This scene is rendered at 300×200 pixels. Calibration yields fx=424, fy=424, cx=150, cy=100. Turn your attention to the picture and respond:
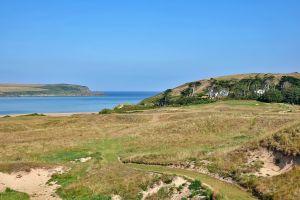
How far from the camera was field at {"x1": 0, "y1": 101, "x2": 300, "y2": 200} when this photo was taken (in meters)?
32.2

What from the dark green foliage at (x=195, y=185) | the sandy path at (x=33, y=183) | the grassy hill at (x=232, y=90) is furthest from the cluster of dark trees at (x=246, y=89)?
the dark green foliage at (x=195, y=185)

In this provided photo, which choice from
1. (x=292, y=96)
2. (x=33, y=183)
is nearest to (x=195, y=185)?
(x=33, y=183)

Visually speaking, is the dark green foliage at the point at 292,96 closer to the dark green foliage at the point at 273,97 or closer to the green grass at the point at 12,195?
the dark green foliage at the point at 273,97

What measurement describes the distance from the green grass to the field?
150 millimetres

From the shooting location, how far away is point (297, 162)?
3262 centimetres

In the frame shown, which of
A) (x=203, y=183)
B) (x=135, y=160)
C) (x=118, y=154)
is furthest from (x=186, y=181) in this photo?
(x=118, y=154)

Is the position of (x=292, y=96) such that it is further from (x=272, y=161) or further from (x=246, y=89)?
(x=272, y=161)

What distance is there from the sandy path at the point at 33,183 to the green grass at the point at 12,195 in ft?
1.82

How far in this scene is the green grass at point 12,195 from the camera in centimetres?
3256

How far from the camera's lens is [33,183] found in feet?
123

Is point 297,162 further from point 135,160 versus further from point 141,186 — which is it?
point 135,160

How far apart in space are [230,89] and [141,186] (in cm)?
13918

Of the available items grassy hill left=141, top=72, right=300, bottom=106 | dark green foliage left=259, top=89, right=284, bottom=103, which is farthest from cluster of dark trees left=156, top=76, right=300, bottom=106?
dark green foliage left=259, top=89, right=284, bottom=103

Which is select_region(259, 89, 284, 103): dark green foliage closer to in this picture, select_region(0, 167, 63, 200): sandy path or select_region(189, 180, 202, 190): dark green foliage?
select_region(0, 167, 63, 200): sandy path
